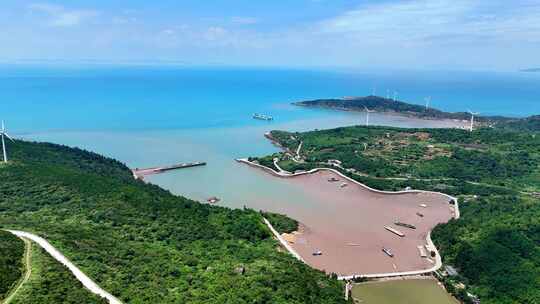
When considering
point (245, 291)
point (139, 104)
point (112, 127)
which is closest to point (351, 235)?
point (245, 291)

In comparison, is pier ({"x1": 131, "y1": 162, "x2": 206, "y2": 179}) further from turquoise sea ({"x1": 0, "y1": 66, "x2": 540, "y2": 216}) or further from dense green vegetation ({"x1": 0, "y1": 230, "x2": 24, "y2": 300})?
dense green vegetation ({"x1": 0, "y1": 230, "x2": 24, "y2": 300})

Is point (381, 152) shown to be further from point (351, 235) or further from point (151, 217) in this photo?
point (151, 217)

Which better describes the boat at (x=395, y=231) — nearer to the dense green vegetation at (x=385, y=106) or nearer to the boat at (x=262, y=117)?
the boat at (x=262, y=117)

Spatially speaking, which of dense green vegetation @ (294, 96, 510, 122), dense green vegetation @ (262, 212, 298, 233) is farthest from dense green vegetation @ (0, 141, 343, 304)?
dense green vegetation @ (294, 96, 510, 122)

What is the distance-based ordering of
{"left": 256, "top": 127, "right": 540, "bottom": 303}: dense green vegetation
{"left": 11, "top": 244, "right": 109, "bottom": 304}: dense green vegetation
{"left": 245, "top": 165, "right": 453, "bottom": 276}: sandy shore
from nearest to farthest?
{"left": 11, "top": 244, "right": 109, "bottom": 304}: dense green vegetation
{"left": 256, "top": 127, "right": 540, "bottom": 303}: dense green vegetation
{"left": 245, "top": 165, "right": 453, "bottom": 276}: sandy shore

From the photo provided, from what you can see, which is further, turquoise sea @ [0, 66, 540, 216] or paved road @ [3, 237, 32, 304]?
turquoise sea @ [0, 66, 540, 216]

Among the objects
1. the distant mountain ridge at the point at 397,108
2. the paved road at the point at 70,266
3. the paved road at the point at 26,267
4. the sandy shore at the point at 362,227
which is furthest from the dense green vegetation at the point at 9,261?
the distant mountain ridge at the point at 397,108
